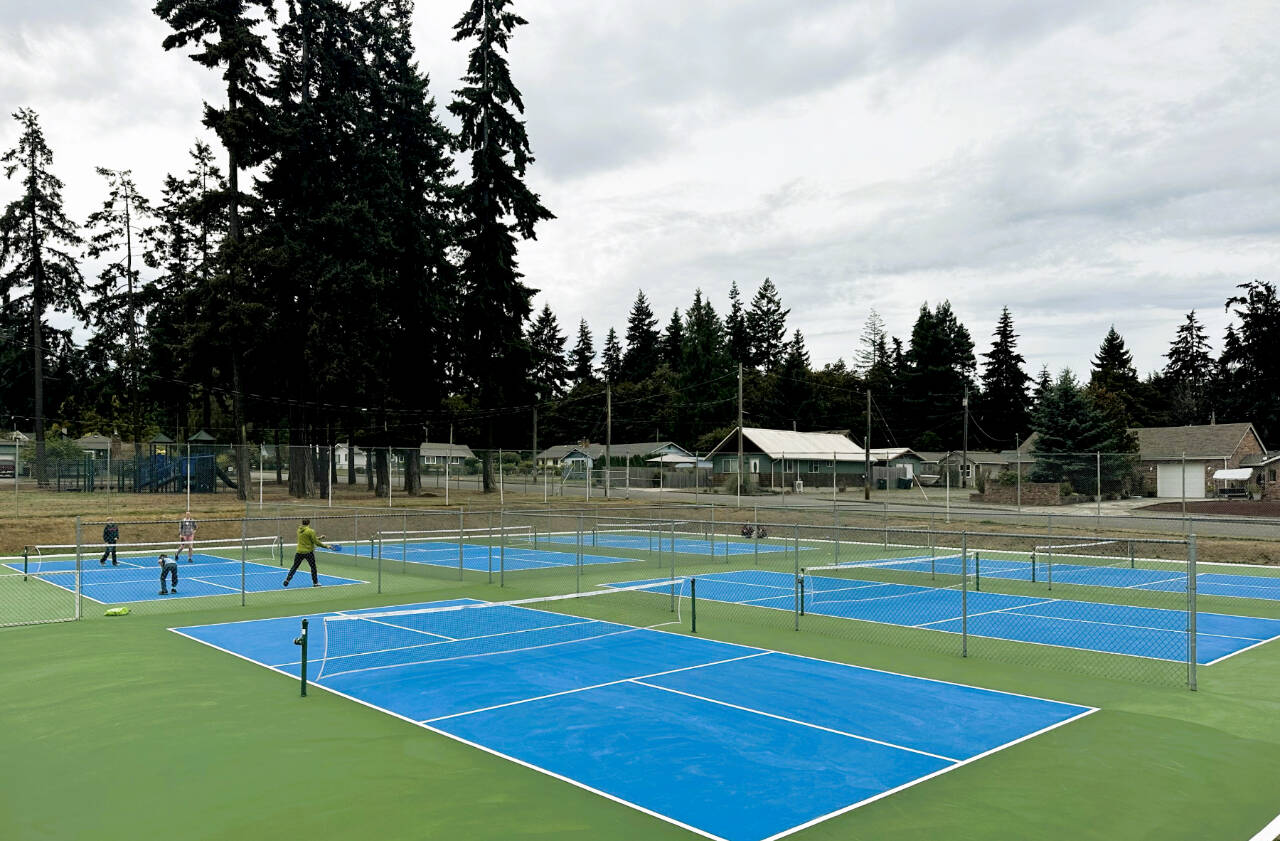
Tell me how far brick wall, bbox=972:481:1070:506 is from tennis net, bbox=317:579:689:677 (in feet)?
109

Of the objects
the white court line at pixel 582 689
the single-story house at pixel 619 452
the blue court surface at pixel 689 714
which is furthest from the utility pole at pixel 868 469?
the blue court surface at pixel 689 714

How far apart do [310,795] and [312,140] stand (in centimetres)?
4879

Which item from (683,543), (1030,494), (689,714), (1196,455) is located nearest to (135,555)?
(683,543)

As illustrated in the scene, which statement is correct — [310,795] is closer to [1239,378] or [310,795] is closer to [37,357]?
[37,357]

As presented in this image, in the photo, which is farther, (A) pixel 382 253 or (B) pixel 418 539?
(A) pixel 382 253

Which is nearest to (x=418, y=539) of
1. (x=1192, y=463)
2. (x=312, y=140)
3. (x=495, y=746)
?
(x=312, y=140)

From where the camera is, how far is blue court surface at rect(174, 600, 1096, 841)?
30.3ft

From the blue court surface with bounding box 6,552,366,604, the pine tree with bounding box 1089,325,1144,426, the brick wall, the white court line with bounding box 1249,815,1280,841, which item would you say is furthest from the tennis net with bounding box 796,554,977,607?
the pine tree with bounding box 1089,325,1144,426

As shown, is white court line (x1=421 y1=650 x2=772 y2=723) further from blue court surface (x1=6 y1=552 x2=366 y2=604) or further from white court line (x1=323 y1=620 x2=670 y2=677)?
blue court surface (x1=6 y1=552 x2=366 y2=604)

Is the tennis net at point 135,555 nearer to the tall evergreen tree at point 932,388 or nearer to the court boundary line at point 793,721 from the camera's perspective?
the court boundary line at point 793,721

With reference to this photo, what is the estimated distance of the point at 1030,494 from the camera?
1992 inches

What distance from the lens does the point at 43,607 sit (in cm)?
2103

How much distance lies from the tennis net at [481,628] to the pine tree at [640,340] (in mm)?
123519

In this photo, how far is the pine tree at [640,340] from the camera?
479ft
